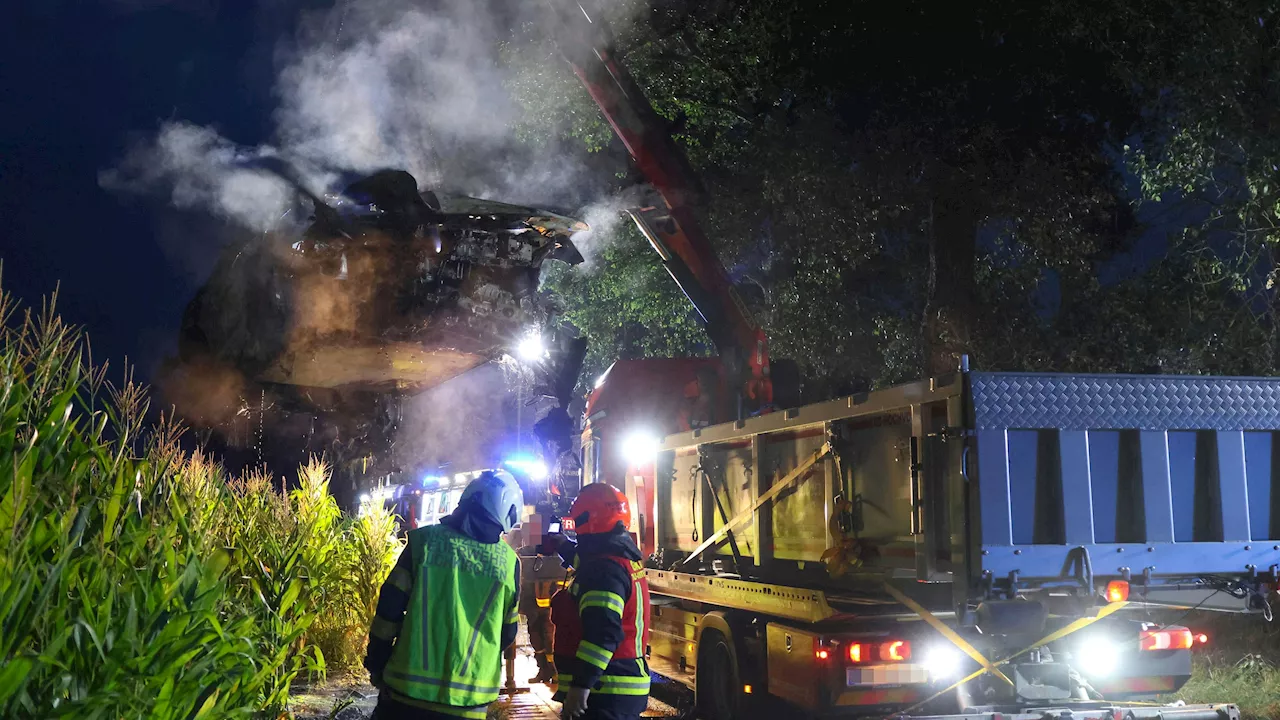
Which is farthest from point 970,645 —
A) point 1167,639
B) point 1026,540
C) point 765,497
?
point 765,497

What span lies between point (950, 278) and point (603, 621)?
43.9ft

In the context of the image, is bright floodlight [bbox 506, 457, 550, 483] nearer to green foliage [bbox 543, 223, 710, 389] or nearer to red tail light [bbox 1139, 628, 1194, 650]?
green foliage [bbox 543, 223, 710, 389]

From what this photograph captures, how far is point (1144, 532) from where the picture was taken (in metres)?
5.96

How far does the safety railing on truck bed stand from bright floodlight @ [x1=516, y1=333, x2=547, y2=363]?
14.8 meters

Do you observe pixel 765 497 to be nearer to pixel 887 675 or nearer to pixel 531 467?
pixel 887 675

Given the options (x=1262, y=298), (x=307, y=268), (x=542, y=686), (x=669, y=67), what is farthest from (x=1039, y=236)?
(x=307, y=268)

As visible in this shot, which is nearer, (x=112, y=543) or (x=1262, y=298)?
(x=112, y=543)

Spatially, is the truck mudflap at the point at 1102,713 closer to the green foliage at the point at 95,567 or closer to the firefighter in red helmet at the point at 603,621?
the firefighter in red helmet at the point at 603,621

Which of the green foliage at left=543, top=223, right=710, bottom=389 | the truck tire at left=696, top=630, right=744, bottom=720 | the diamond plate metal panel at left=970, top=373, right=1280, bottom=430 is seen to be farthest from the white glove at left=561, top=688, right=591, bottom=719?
the green foliage at left=543, top=223, right=710, bottom=389

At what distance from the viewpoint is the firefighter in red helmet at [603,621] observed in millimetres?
4938

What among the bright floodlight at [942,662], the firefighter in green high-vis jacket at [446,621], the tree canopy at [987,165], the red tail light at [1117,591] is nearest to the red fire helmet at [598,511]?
the firefighter in green high-vis jacket at [446,621]

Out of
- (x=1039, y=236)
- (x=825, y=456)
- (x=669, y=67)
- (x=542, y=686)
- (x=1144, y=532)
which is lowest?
(x=542, y=686)

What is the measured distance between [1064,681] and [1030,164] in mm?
11364

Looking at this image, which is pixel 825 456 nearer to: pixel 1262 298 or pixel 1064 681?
pixel 1064 681
